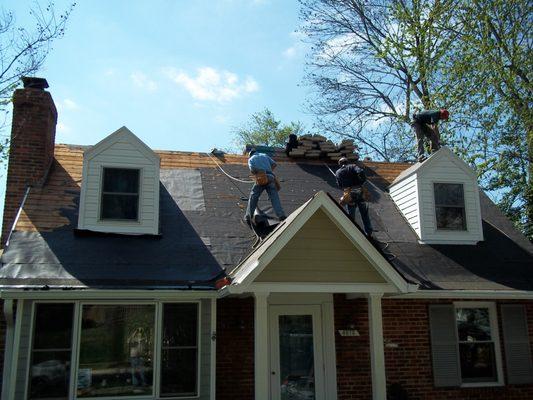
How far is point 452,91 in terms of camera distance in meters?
17.2

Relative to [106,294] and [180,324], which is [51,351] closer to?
[106,294]

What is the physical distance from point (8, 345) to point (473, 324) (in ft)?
27.2

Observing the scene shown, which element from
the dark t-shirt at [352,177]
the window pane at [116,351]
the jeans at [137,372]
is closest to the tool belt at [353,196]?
the dark t-shirt at [352,177]

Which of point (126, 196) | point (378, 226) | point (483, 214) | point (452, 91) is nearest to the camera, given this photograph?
point (126, 196)

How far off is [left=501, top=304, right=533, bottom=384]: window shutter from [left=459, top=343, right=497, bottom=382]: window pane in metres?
0.28

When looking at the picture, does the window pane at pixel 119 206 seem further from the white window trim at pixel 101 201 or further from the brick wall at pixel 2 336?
the brick wall at pixel 2 336

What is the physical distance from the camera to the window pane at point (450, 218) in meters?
11.9

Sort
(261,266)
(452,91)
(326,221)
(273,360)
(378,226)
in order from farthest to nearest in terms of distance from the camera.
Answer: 1. (452,91)
2. (378,226)
3. (273,360)
4. (326,221)
5. (261,266)

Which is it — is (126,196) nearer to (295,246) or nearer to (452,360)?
(295,246)

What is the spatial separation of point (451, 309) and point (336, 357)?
2411 mm

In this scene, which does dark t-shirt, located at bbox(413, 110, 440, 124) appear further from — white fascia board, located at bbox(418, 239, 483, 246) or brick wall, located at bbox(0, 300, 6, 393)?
brick wall, located at bbox(0, 300, 6, 393)

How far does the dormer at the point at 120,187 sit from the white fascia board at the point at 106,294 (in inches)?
71.9

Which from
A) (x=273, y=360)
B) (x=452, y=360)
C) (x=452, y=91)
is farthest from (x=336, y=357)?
(x=452, y=91)

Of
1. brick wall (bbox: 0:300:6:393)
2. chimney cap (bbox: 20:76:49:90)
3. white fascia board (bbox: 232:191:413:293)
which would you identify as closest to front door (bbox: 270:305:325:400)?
white fascia board (bbox: 232:191:413:293)
